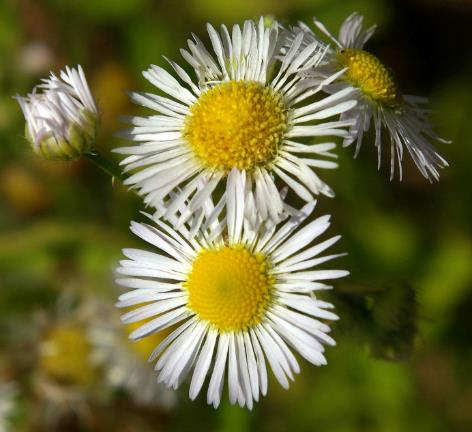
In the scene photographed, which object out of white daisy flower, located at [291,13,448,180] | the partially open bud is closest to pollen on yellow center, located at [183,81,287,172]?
white daisy flower, located at [291,13,448,180]

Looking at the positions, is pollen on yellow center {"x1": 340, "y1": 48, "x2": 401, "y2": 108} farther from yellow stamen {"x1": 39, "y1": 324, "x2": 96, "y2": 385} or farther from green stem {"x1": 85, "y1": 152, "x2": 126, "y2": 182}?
yellow stamen {"x1": 39, "y1": 324, "x2": 96, "y2": 385}

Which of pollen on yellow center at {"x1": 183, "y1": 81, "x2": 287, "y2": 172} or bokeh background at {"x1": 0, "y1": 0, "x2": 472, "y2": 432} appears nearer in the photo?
pollen on yellow center at {"x1": 183, "y1": 81, "x2": 287, "y2": 172}

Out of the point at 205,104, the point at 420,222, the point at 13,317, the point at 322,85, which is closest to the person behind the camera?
the point at 322,85

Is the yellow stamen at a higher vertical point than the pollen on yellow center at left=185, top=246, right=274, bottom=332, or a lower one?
lower

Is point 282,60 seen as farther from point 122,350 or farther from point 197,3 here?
point 197,3

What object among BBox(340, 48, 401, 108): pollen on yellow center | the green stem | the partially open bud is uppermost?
BBox(340, 48, 401, 108): pollen on yellow center

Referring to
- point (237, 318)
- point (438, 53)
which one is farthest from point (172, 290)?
point (438, 53)

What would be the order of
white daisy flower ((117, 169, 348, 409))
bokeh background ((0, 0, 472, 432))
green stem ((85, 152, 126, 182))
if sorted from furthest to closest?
bokeh background ((0, 0, 472, 432)) < green stem ((85, 152, 126, 182)) < white daisy flower ((117, 169, 348, 409))
